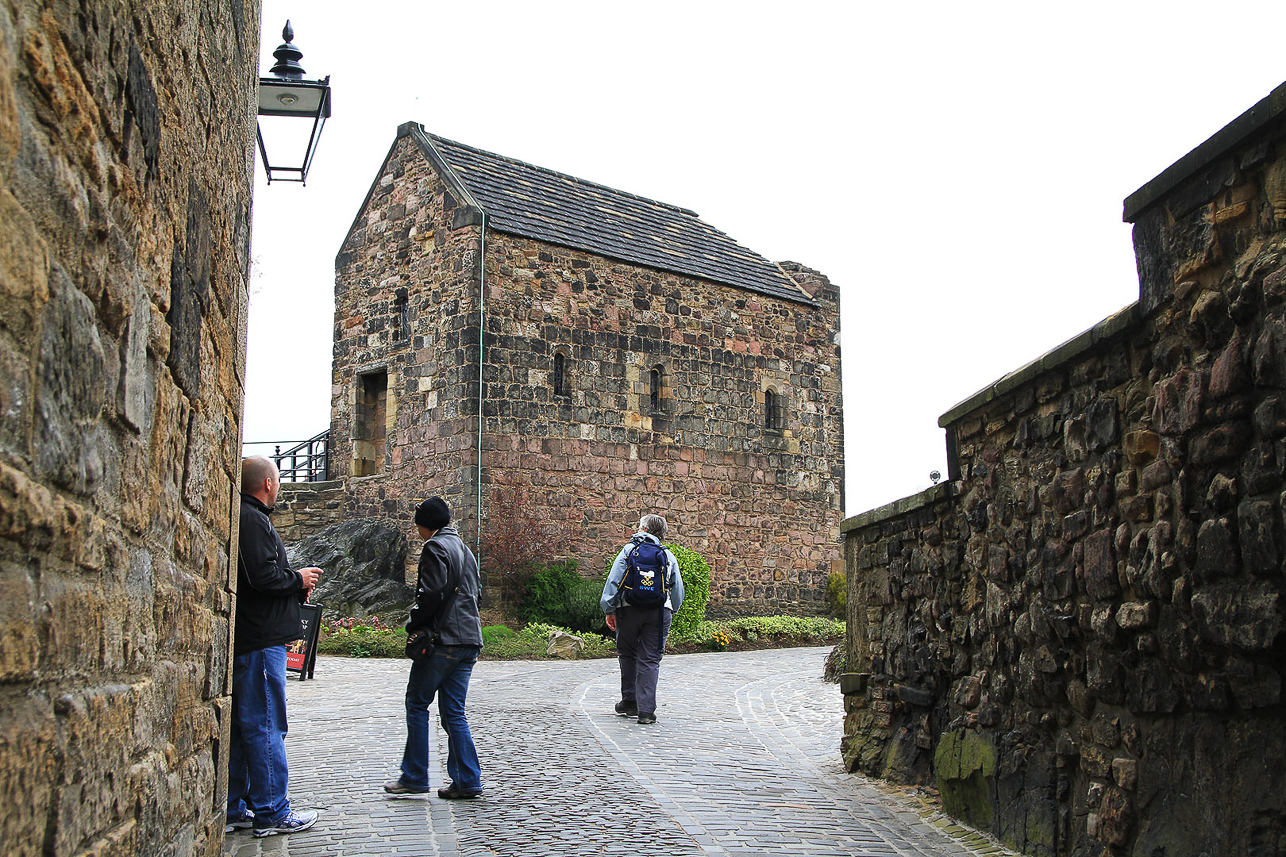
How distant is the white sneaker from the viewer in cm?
546

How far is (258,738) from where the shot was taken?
17.9 ft

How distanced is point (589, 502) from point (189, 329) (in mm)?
16989

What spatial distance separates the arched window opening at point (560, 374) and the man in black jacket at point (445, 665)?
43.8 ft

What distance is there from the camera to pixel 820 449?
2409cm

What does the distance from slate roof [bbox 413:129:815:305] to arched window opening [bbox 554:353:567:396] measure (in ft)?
6.55

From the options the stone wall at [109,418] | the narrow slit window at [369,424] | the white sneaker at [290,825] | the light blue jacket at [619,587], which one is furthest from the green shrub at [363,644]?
the stone wall at [109,418]

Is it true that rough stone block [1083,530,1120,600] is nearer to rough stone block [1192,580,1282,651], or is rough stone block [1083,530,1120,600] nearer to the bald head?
rough stone block [1192,580,1282,651]

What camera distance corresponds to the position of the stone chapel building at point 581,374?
19500 millimetres

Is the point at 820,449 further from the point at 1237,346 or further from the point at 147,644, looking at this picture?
the point at 147,644

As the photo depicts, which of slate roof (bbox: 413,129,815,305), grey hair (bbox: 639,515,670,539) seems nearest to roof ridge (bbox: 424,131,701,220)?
slate roof (bbox: 413,129,815,305)

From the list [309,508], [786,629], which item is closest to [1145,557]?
[786,629]

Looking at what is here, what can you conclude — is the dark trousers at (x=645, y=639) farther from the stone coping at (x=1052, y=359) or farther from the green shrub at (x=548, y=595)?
the green shrub at (x=548, y=595)

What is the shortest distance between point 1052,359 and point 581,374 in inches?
606

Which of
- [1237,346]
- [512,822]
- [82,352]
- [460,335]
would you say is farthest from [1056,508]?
[460,335]
